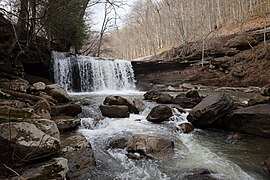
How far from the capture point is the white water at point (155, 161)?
4422mm

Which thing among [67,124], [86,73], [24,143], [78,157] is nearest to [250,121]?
[78,157]

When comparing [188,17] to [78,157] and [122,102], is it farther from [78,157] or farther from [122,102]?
[78,157]

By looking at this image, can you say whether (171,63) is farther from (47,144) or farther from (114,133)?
(47,144)

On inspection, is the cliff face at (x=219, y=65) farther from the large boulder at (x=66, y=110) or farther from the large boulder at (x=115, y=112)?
the large boulder at (x=66, y=110)

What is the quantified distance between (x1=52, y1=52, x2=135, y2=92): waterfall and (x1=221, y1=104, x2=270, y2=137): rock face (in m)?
10.7

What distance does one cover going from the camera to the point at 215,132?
23.4ft

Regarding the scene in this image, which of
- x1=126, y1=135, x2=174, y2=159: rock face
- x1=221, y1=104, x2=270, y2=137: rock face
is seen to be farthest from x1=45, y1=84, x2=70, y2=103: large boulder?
x1=221, y1=104, x2=270, y2=137: rock face

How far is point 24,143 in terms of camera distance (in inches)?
141

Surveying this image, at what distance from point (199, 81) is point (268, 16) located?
10.5m

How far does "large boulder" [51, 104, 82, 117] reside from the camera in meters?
7.57

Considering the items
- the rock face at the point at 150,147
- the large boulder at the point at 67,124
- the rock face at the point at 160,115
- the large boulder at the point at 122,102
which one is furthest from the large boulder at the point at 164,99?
the rock face at the point at 150,147

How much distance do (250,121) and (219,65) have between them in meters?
11.8

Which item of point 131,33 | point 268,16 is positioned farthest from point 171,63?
point 131,33

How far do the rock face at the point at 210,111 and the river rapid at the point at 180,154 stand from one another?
315mm
